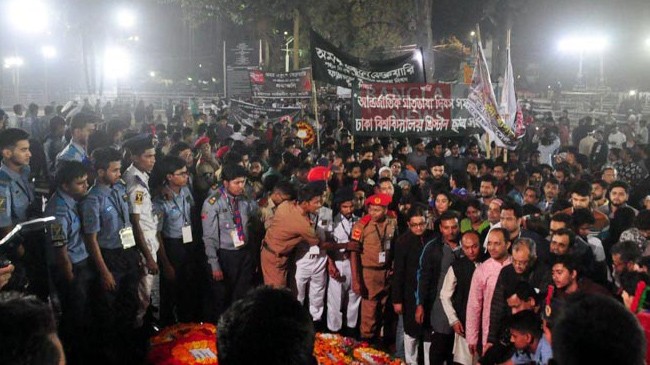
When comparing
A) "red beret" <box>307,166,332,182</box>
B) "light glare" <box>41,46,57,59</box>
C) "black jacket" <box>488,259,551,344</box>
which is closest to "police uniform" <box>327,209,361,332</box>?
"red beret" <box>307,166,332,182</box>

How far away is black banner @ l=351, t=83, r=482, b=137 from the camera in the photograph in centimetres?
1100

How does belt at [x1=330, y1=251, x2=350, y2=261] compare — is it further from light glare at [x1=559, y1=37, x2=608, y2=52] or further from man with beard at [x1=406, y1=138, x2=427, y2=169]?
light glare at [x1=559, y1=37, x2=608, y2=52]

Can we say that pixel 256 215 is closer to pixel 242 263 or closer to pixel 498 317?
pixel 242 263

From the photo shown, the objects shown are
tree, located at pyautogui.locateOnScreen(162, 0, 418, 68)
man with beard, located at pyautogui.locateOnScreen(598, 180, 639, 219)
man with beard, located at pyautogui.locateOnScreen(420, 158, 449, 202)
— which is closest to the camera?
man with beard, located at pyautogui.locateOnScreen(598, 180, 639, 219)

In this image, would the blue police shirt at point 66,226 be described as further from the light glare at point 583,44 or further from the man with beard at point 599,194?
the light glare at point 583,44

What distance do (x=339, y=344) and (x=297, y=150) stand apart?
7307mm

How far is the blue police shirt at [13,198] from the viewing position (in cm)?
577

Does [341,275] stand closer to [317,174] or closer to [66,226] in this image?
[317,174]

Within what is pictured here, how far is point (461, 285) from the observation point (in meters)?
5.59

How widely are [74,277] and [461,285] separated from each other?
12.1 feet

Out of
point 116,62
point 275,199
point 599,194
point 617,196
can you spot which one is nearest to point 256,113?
point 275,199

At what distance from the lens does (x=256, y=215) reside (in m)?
7.29

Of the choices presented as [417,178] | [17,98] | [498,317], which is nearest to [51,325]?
[498,317]

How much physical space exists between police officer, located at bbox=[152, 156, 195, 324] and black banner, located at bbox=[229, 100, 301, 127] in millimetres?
9004
